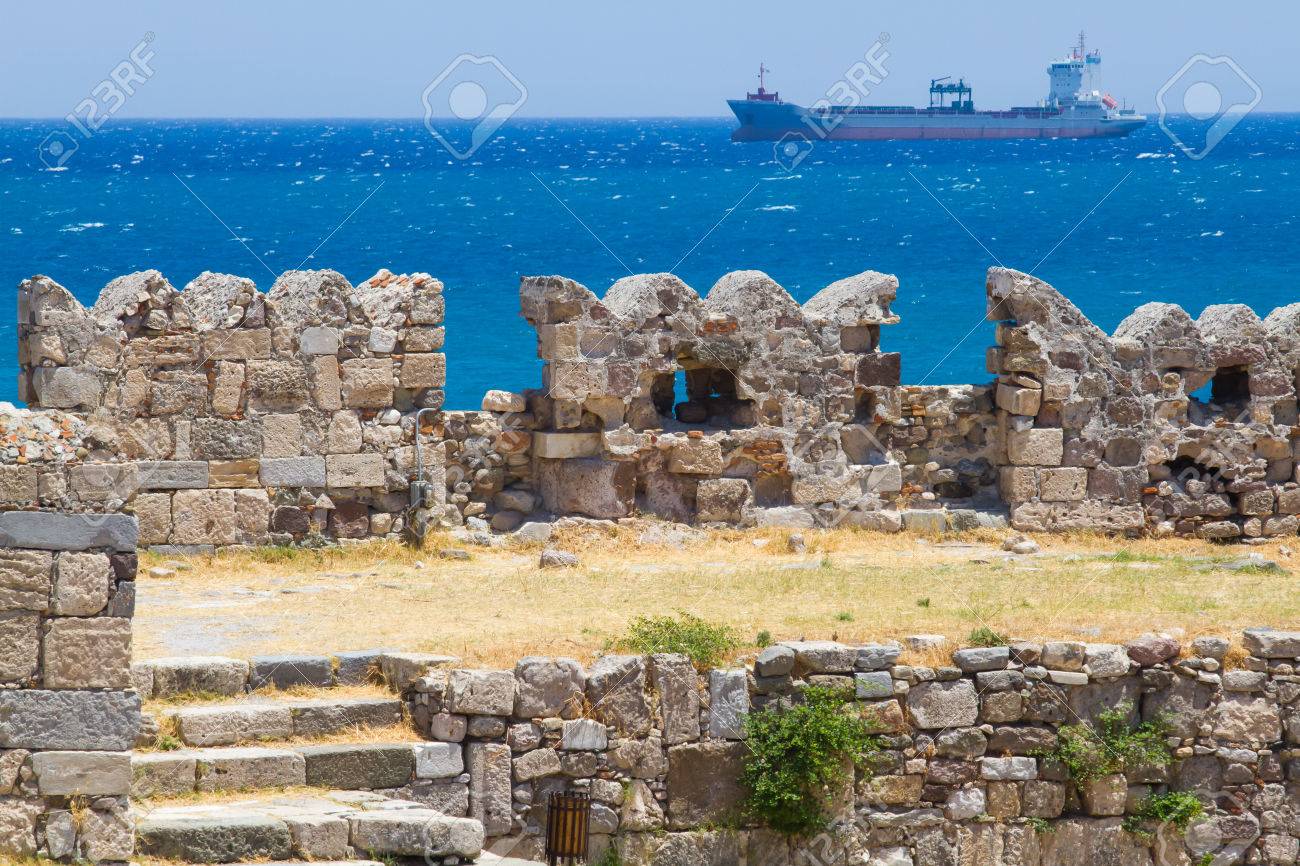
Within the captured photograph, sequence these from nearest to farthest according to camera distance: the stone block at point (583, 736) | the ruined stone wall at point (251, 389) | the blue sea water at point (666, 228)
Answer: the stone block at point (583, 736)
the ruined stone wall at point (251, 389)
the blue sea water at point (666, 228)

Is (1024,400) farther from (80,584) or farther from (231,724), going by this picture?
(80,584)

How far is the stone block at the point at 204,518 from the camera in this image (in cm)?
1878

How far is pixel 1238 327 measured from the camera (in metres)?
20.9

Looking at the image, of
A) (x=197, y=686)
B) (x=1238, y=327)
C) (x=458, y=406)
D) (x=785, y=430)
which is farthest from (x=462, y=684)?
(x=458, y=406)

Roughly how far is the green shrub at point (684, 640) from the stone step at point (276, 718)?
5.69ft

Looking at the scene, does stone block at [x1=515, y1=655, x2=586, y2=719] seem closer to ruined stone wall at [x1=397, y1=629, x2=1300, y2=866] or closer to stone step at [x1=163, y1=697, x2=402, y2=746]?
ruined stone wall at [x1=397, y1=629, x2=1300, y2=866]

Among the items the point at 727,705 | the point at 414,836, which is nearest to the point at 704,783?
the point at 727,705

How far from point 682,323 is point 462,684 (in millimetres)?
6368

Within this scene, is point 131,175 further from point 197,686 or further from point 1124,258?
point 197,686

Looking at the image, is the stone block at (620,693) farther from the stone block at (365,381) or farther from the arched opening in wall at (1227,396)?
the arched opening in wall at (1227,396)

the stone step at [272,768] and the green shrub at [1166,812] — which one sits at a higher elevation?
the stone step at [272,768]

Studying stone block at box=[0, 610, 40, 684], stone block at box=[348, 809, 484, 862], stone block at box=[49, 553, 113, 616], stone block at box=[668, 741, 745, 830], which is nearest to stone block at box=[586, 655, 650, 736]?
stone block at box=[668, 741, 745, 830]

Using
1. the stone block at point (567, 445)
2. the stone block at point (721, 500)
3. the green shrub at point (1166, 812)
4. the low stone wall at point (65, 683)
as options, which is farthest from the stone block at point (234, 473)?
the green shrub at point (1166, 812)

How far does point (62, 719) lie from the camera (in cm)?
1177
